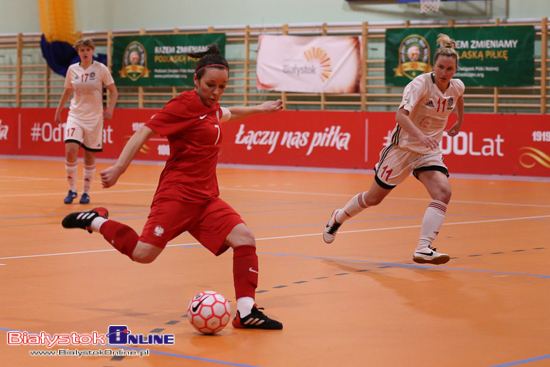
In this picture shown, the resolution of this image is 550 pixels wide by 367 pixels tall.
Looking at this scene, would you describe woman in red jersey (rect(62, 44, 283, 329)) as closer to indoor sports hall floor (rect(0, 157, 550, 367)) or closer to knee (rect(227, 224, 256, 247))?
knee (rect(227, 224, 256, 247))

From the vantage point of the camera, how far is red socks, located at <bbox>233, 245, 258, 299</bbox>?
4.85 m

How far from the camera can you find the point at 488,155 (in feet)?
59.7

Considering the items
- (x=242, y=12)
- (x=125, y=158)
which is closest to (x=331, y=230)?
(x=125, y=158)

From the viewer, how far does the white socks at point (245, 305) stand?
4754mm

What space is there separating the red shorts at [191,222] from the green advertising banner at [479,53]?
15597 mm

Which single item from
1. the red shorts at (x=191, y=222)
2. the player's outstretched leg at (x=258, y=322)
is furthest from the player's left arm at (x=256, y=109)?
the player's outstretched leg at (x=258, y=322)

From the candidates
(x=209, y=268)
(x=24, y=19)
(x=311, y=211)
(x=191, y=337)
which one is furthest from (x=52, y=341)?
(x=24, y=19)

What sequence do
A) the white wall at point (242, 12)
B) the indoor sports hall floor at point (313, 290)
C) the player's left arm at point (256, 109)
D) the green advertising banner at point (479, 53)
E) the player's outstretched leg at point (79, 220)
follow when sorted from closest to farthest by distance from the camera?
the indoor sports hall floor at point (313, 290) < the player's outstretched leg at point (79, 220) < the player's left arm at point (256, 109) < the green advertising banner at point (479, 53) < the white wall at point (242, 12)

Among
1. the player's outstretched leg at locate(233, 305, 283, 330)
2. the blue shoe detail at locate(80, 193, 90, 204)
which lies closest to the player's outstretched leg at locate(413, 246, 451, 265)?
the player's outstretched leg at locate(233, 305, 283, 330)

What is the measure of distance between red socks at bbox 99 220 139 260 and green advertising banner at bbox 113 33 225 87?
1824 cm

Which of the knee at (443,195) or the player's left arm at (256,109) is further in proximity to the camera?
the knee at (443,195)

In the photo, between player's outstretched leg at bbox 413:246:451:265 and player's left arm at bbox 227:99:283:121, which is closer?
player's left arm at bbox 227:99:283:121

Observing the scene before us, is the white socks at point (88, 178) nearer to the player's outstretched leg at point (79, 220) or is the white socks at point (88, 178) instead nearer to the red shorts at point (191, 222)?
the player's outstretched leg at point (79, 220)

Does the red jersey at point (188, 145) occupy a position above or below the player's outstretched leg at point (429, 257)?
above
